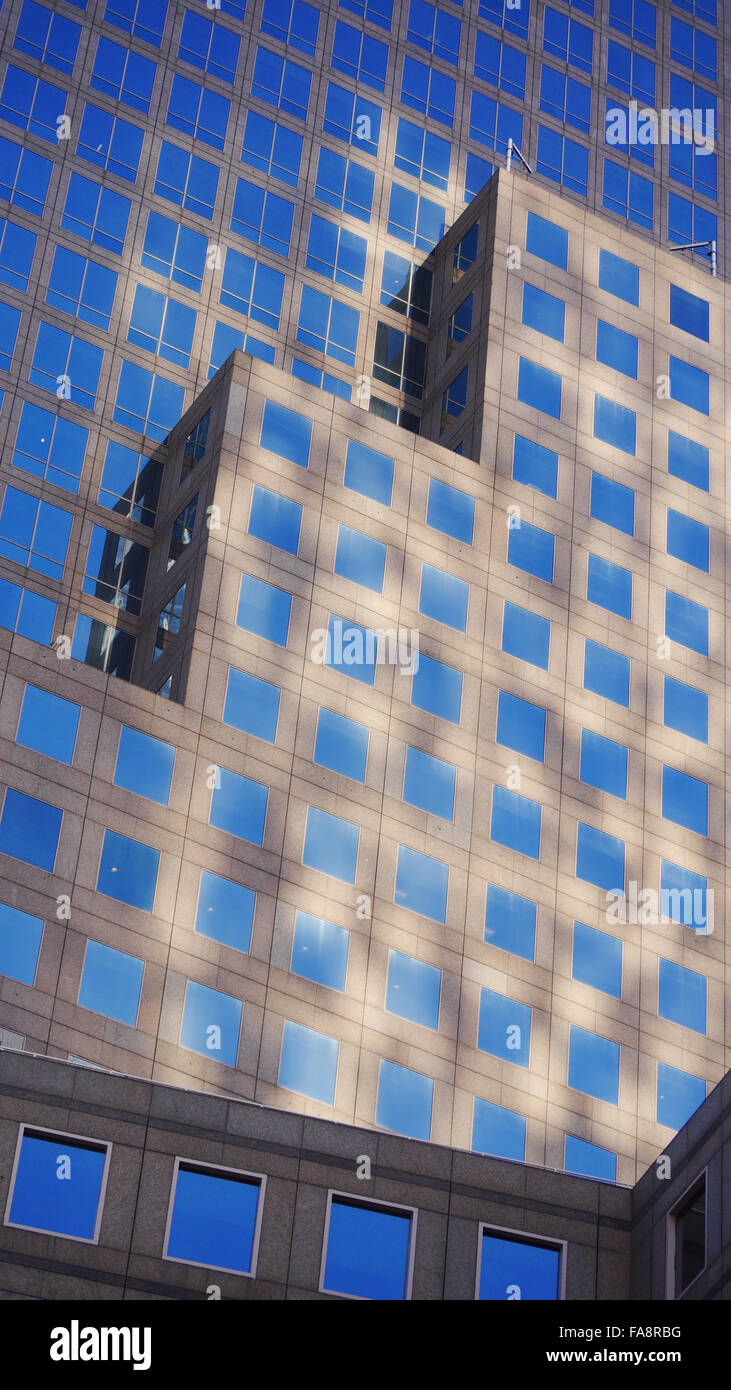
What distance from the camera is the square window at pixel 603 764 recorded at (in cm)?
7006

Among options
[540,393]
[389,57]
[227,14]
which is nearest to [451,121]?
[389,57]

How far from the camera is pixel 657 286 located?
3236 inches

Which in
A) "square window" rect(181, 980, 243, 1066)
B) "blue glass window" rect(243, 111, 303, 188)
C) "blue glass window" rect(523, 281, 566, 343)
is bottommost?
"square window" rect(181, 980, 243, 1066)

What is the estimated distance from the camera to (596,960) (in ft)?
219

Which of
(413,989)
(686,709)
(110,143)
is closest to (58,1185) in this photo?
(413,989)

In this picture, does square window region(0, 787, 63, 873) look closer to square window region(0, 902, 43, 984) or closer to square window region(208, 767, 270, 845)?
square window region(0, 902, 43, 984)

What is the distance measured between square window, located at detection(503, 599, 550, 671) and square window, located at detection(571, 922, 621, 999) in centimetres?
956

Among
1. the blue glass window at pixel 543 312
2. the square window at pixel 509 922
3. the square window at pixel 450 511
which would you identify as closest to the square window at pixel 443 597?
the square window at pixel 450 511

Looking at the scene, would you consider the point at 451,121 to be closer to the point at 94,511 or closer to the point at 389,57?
the point at 389,57

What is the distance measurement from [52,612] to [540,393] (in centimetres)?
2018

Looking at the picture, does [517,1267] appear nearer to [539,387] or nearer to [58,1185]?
[58,1185]

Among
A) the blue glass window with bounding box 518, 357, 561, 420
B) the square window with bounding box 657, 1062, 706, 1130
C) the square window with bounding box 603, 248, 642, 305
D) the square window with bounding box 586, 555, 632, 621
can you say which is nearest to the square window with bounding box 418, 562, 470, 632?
the square window with bounding box 586, 555, 632, 621

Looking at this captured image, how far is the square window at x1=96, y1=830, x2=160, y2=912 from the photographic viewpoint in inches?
2285

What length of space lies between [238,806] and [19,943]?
880cm
